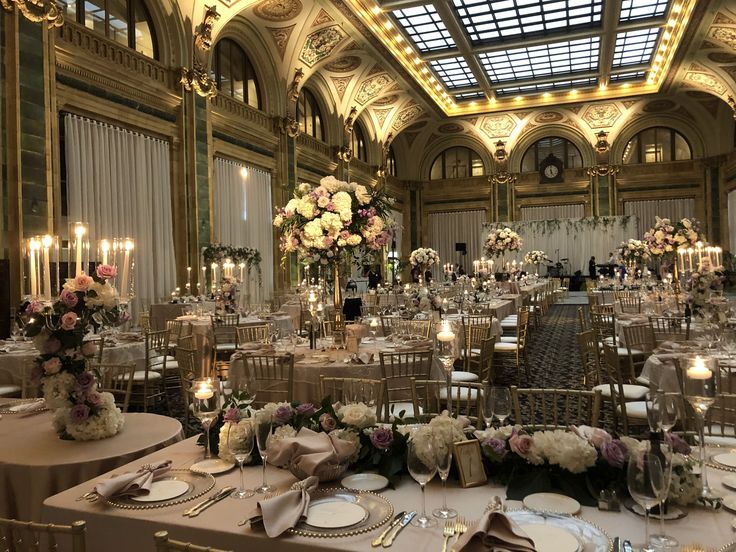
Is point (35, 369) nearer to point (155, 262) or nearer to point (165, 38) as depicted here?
point (155, 262)

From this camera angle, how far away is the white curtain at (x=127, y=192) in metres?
9.51

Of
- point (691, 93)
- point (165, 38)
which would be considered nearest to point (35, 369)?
point (165, 38)

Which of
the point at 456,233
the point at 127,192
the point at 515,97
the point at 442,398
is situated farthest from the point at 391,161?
the point at 442,398

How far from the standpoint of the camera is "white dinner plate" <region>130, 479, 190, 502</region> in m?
1.97

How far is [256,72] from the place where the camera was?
47.6 feet

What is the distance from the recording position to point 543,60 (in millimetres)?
17297

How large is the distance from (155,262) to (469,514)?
10.3 m

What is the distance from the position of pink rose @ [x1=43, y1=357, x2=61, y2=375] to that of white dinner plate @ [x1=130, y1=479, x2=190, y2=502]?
945 mm

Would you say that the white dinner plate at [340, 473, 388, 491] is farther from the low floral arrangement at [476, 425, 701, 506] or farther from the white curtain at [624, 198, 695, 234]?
the white curtain at [624, 198, 695, 234]

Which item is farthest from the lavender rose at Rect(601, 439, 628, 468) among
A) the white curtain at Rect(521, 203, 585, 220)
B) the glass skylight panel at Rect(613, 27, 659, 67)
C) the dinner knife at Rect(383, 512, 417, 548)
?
the white curtain at Rect(521, 203, 585, 220)

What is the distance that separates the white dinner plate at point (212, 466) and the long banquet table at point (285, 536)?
57 mm

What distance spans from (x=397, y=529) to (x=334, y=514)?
0.70 feet

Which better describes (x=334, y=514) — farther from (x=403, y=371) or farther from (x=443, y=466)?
(x=403, y=371)

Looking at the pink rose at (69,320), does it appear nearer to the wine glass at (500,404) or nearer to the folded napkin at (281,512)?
the folded napkin at (281,512)
